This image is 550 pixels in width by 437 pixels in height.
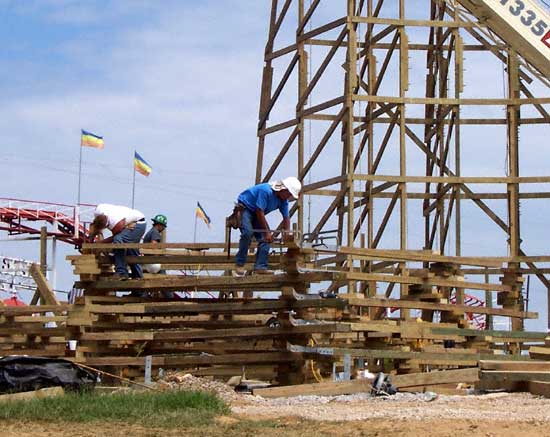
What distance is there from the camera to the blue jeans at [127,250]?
20.1 meters

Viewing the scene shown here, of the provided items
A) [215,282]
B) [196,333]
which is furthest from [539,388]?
[196,333]

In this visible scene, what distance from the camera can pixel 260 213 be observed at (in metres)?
19.2

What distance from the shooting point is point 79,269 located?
20.1 meters

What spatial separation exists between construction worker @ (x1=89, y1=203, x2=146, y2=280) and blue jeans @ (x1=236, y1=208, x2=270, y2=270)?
1997 millimetres

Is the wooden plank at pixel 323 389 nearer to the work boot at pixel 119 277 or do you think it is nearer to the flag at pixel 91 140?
the work boot at pixel 119 277

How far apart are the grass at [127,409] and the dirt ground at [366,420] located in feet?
0.76

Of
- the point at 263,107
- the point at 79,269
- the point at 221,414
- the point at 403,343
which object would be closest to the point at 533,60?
the point at 263,107

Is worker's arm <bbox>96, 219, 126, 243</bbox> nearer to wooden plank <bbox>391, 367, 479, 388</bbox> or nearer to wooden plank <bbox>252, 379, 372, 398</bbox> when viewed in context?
wooden plank <bbox>252, 379, 372, 398</bbox>

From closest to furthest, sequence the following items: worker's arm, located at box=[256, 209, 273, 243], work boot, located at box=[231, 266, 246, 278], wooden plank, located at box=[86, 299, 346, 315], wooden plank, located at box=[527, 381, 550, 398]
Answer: wooden plank, located at box=[527, 381, 550, 398] → wooden plank, located at box=[86, 299, 346, 315] → worker's arm, located at box=[256, 209, 273, 243] → work boot, located at box=[231, 266, 246, 278]

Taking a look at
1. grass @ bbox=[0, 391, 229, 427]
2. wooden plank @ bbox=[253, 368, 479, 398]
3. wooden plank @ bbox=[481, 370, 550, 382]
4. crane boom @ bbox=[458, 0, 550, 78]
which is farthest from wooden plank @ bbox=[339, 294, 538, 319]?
crane boom @ bbox=[458, 0, 550, 78]

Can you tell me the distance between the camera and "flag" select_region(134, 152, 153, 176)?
2947 centimetres

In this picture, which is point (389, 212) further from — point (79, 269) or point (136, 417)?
point (136, 417)

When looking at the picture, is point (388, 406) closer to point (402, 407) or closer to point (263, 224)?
point (402, 407)

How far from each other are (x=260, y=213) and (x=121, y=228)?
98.2 inches
